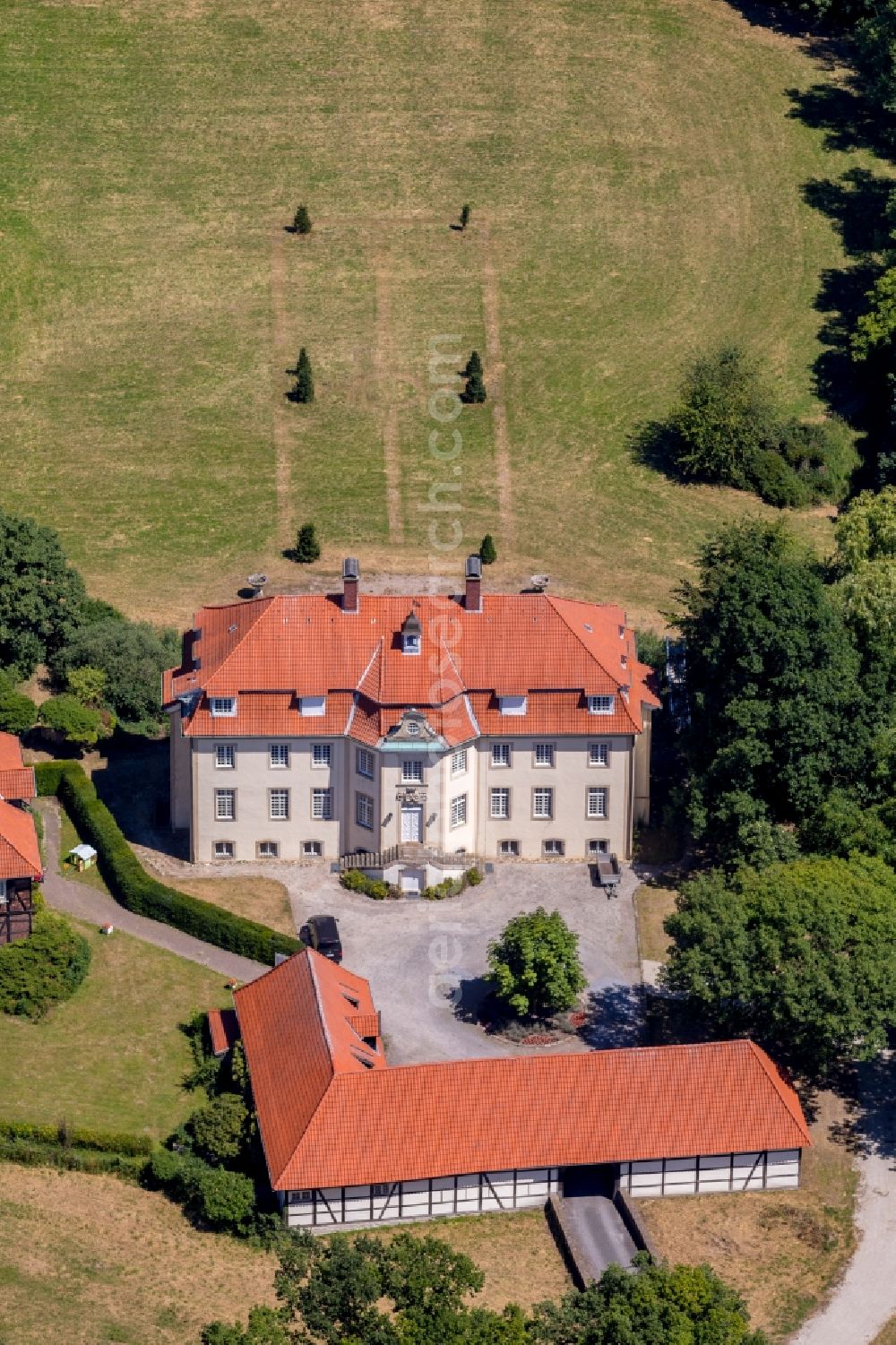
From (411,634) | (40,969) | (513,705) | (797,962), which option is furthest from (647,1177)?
(411,634)

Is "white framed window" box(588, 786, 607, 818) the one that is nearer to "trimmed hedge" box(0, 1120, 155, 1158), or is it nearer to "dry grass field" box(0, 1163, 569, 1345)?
"dry grass field" box(0, 1163, 569, 1345)

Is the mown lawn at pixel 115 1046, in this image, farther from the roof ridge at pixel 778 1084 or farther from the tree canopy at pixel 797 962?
the roof ridge at pixel 778 1084

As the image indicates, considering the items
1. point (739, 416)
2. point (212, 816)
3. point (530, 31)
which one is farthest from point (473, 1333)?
point (530, 31)

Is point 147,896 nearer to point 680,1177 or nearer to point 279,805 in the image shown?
point 279,805

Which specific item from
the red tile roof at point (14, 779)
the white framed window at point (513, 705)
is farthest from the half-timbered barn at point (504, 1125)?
the red tile roof at point (14, 779)

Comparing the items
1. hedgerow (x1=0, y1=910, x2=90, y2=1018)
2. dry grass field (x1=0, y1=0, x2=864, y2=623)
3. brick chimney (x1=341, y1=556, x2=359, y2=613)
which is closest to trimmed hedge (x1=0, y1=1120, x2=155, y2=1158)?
hedgerow (x1=0, y1=910, x2=90, y2=1018)

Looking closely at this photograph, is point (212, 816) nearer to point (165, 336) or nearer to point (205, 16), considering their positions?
point (165, 336)
